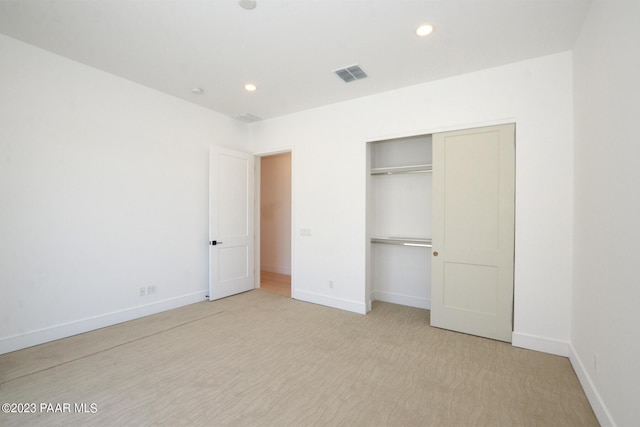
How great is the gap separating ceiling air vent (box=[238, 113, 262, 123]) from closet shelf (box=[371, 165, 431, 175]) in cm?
224

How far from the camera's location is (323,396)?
6.80ft

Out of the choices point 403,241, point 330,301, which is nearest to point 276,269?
point 330,301

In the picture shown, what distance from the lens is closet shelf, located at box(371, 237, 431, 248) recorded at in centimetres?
367

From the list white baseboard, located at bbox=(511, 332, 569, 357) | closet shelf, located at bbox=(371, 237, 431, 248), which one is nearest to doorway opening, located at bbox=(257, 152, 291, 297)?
closet shelf, located at bbox=(371, 237, 431, 248)

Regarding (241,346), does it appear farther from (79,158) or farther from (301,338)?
(79,158)

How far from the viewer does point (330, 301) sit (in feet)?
13.5

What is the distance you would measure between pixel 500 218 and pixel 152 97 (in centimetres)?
461

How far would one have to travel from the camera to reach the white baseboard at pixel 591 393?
1.71 metres

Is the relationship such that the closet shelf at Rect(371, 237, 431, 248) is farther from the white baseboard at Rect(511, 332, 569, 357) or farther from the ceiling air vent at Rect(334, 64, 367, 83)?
the ceiling air vent at Rect(334, 64, 367, 83)

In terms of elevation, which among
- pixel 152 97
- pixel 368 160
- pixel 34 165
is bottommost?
pixel 34 165

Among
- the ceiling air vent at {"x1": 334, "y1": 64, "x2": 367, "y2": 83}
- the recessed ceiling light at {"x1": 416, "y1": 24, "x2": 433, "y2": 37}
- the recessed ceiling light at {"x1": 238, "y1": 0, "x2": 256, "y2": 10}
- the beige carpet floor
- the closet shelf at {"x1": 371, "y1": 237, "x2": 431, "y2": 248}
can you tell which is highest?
the ceiling air vent at {"x1": 334, "y1": 64, "x2": 367, "y2": 83}

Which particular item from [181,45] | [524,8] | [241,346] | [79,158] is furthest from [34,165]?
[524,8]

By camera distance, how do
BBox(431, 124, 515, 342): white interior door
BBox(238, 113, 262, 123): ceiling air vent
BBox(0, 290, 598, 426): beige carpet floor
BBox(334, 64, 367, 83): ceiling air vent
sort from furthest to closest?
BBox(238, 113, 262, 123): ceiling air vent
BBox(334, 64, 367, 83): ceiling air vent
BBox(431, 124, 515, 342): white interior door
BBox(0, 290, 598, 426): beige carpet floor

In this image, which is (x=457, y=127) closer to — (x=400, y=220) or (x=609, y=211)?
(x=400, y=220)
